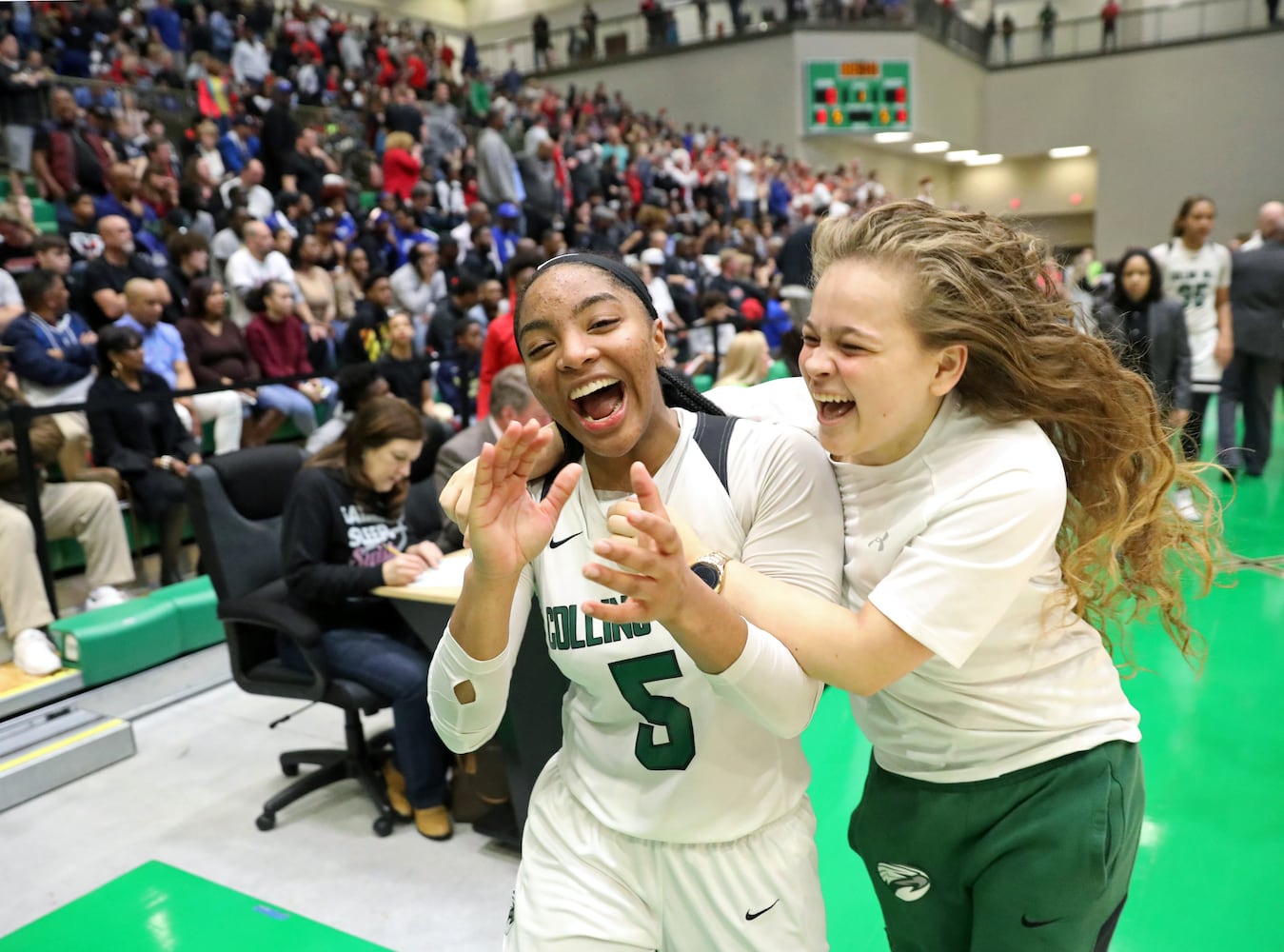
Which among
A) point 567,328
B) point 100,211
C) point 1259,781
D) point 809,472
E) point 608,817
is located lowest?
point 1259,781

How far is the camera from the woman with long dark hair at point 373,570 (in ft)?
9.96

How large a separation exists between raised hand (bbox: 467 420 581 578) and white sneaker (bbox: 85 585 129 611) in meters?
3.62

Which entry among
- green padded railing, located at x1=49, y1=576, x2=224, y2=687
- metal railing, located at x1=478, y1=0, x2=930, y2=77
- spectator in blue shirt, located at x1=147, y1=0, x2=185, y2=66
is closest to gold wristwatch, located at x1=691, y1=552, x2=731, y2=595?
green padded railing, located at x1=49, y1=576, x2=224, y2=687

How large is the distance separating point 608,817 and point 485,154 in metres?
9.54

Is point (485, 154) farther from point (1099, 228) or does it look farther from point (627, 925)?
point (1099, 228)

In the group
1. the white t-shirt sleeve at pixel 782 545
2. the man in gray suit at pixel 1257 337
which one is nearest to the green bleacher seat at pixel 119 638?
the white t-shirt sleeve at pixel 782 545

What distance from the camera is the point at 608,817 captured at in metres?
1.35

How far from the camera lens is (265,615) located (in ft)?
10.1

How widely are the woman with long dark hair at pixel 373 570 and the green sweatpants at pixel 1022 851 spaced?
1890 millimetres

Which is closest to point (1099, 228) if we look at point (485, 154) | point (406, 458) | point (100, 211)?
point (485, 154)

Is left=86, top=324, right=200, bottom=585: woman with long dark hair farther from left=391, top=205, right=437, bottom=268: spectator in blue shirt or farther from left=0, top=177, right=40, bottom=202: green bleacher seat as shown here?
left=0, top=177, right=40, bottom=202: green bleacher seat

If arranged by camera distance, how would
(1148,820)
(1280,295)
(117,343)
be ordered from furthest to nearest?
1. (1280,295)
2. (117,343)
3. (1148,820)

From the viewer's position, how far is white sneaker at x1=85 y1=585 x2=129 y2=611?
13.6 feet

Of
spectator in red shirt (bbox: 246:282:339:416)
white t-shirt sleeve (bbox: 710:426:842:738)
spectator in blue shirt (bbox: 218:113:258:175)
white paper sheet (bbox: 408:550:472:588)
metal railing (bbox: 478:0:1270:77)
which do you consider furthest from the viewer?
metal railing (bbox: 478:0:1270:77)
